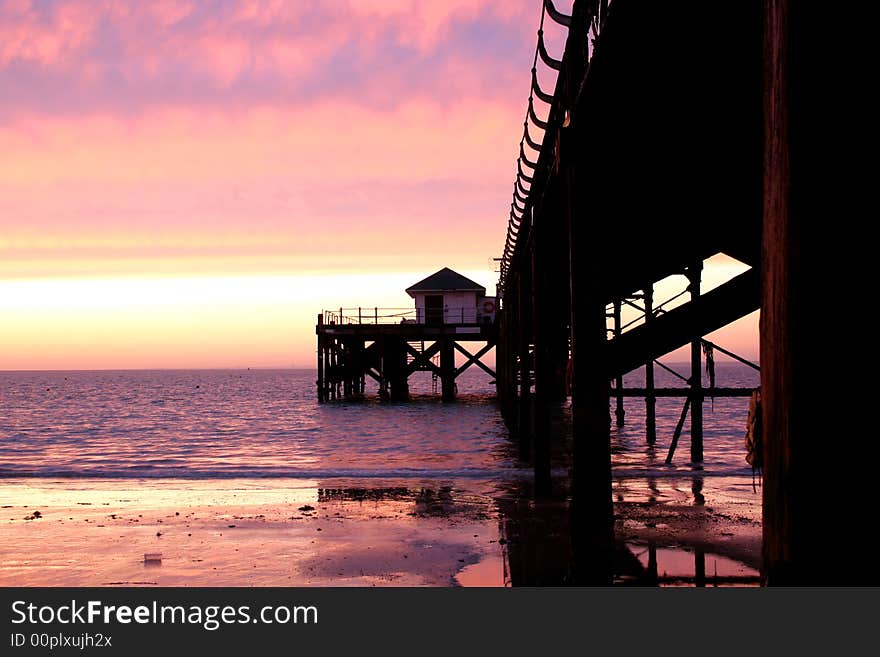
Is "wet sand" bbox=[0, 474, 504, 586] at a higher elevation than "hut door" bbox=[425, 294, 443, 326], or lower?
lower

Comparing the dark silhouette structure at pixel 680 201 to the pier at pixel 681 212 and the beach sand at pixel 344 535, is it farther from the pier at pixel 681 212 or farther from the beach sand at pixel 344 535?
the beach sand at pixel 344 535

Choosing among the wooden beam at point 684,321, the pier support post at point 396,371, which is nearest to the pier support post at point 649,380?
the wooden beam at point 684,321

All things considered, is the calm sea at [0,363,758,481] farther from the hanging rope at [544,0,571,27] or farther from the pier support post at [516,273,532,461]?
the hanging rope at [544,0,571,27]

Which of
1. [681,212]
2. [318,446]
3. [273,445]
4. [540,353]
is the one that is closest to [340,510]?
[540,353]

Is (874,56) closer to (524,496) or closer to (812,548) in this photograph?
(812,548)

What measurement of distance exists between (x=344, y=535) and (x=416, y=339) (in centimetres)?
3848

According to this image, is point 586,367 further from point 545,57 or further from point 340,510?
point 340,510

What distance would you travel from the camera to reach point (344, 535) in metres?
11.1

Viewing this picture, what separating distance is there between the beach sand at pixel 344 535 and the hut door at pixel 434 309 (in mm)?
36966

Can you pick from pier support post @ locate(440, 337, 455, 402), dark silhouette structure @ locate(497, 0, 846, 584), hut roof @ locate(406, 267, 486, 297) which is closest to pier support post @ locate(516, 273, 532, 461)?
dark silhouette structure @ locate(497, 0, 846, 584)

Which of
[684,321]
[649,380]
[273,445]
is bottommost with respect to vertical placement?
[273,445]

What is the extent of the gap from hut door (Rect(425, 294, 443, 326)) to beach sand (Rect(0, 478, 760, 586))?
3697cm

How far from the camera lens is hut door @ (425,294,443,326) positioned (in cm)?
5319
